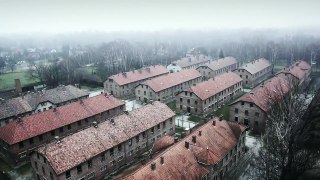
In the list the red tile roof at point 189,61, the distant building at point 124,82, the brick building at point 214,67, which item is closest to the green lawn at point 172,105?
the distant building at point 124,82

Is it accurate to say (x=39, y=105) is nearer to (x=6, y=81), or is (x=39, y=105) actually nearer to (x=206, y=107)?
(x=206, y=107)

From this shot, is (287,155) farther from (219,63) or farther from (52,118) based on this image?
(219,63)

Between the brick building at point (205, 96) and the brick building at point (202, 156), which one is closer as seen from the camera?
the brick building at point (202, 156)

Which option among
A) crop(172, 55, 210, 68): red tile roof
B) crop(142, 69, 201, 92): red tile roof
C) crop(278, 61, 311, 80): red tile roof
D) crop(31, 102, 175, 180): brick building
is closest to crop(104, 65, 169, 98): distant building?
crop(142, 69, 201, 92): red tile roof

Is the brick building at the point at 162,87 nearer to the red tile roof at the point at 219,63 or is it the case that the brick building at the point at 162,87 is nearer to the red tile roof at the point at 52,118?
the red tile roof at the point at 52,118

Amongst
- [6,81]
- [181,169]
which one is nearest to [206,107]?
[181,169]

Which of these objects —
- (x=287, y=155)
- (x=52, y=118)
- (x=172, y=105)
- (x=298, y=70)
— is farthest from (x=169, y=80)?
(x=287, y=155)
